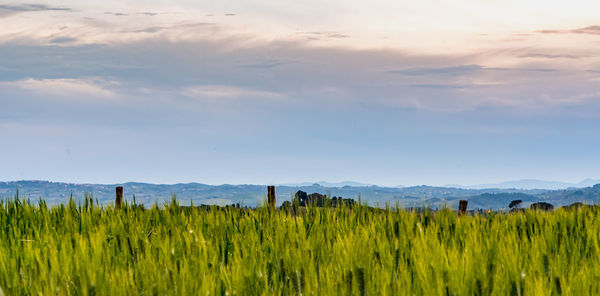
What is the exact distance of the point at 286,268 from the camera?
750 cm

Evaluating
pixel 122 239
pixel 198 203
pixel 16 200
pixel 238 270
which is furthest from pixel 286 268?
pixel 16 200

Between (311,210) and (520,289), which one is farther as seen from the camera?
(311,210)

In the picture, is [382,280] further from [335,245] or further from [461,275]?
[335,245]

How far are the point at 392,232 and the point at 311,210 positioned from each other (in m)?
2.19

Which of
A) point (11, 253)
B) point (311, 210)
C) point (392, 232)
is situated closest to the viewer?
point (11, 253)

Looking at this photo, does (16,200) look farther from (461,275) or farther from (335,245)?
(461,275)

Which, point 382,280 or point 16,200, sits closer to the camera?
point 382,280

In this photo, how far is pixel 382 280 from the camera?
6.54 meters

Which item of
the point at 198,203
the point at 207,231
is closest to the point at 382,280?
the point at 207,231

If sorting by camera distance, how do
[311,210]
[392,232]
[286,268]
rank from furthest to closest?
[311,210] < [392,232] < [286,268]

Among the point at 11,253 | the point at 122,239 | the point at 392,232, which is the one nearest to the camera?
the point at 11,253

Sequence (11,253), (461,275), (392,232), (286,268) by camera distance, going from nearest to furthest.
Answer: (461,275) < (286,268) < (11,253) < (392,232)

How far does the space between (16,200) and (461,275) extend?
11798 millimetres

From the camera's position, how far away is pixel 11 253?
9031mm
